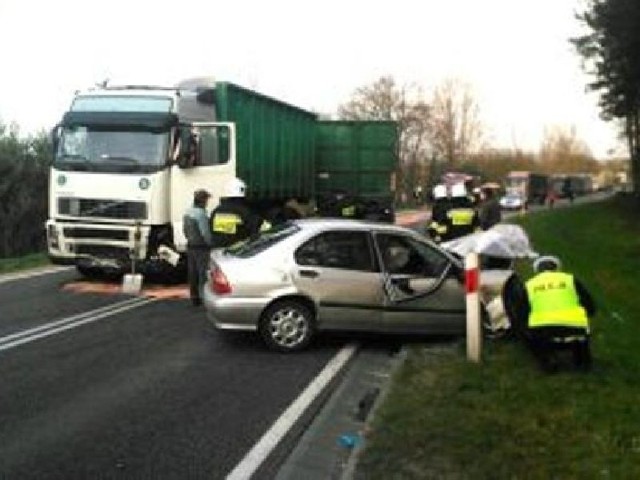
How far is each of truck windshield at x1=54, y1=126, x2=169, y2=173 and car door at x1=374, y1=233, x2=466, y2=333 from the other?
252 inches

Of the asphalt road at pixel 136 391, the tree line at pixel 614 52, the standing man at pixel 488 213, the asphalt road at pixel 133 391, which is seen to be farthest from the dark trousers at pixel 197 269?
the tree line at pixel 614 52

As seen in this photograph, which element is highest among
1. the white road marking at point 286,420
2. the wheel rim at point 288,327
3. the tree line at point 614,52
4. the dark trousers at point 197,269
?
the tree line at point 614,52

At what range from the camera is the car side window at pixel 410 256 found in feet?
44.2

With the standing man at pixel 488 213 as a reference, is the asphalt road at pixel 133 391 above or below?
below

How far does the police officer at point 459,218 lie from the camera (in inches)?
734

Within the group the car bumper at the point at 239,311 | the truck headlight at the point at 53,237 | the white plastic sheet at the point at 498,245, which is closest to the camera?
the car bumper at the point at 239,311

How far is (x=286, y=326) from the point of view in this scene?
1298cm

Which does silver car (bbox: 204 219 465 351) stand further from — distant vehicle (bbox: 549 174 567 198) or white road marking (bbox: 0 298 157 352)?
distant vehicle (bbox: 549 174 567 198)

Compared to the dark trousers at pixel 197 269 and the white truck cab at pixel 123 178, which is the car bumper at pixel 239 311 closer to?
the dark trousers at pixel 197 269

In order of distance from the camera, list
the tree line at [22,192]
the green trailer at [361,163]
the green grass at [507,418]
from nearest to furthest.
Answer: the green grass at [507,418]
the green trailer at [361,163]
the tree line at [22,192]

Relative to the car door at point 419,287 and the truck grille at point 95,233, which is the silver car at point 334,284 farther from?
the truck grille at point 95,233

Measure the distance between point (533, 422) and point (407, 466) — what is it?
1.54 m

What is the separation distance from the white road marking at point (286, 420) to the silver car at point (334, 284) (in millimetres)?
540

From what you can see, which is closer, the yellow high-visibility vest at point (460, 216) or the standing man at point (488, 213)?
the yellow high-visibility vest at point (460, 216)
